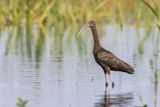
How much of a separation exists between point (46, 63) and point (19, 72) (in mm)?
1564

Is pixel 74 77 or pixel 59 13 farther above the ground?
pixel 59 13

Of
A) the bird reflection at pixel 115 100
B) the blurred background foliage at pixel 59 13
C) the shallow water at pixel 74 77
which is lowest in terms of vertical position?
the bird reflection at pixel 115 100

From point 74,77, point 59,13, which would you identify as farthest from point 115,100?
point 59,13

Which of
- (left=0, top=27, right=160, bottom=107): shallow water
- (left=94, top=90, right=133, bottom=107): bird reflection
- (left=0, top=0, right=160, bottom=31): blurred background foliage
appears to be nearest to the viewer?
(left=94, top=90, right=133, bottom=107): bird reflection

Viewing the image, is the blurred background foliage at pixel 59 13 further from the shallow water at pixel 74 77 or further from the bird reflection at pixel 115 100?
the bird reflection at pixel 115 100

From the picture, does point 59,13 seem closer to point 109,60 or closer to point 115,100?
point 109,60

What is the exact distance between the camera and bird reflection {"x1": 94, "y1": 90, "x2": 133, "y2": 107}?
1005 cm

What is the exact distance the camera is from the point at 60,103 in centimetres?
998

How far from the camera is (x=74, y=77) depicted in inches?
497

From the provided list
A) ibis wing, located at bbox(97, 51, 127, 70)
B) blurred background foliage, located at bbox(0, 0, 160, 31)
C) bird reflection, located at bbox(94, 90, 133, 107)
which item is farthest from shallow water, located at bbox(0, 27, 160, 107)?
blurred background foliage, located at bbox(0, 0, 160, 31)

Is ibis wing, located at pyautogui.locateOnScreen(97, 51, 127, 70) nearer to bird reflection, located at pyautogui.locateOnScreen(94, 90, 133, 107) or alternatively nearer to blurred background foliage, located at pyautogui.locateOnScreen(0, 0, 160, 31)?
bird reflection, located at pyautogui.locateOnScreen(94, 90, 133, 107)

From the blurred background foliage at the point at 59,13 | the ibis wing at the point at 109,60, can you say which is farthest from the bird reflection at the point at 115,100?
the blurred background foliage at the point at 59,13

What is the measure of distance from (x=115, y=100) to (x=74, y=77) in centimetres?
224

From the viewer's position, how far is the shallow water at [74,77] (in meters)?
10.3
